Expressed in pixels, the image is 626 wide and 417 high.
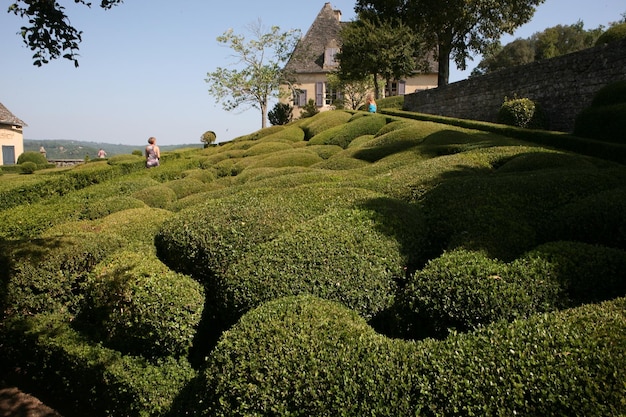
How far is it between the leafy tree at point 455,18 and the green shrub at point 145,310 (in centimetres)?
2302

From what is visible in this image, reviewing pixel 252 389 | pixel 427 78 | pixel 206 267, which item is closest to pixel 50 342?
pixel 206 267

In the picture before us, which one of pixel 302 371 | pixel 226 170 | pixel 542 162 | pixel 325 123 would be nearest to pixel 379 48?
pixel 325 123

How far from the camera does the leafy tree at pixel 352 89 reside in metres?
33.9

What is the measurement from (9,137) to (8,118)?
1.54 m

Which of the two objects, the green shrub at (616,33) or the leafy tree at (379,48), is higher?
the leafy tree at (379,48)

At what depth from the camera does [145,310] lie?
437cm

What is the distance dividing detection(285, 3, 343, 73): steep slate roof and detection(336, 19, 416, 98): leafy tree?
1405 centimetres

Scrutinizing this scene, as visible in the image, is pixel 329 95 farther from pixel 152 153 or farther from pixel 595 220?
pixel 595 220

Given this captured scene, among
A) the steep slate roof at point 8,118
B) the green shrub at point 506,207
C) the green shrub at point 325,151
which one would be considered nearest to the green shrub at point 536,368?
the green shrub at point 506,207

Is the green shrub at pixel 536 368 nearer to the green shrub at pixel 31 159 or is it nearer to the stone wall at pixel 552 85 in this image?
the stone wall at pixel 552 85

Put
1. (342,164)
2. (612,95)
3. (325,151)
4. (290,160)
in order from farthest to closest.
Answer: (325,151)
(290,160)
(612,95)
(342,164)

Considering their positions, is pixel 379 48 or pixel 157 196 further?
pixel 379 48

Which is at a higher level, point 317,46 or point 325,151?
point 317,46

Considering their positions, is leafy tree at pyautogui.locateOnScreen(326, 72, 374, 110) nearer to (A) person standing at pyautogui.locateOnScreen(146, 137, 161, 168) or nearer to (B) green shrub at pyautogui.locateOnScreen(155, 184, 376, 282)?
(A) person standing at pyautogui.locateOnScreen(146, 137, 161, 168)
